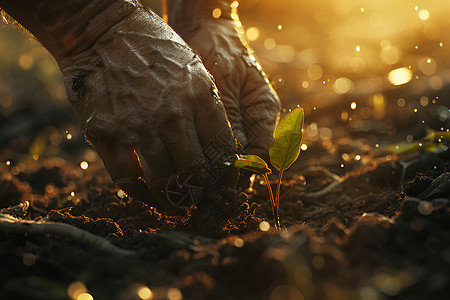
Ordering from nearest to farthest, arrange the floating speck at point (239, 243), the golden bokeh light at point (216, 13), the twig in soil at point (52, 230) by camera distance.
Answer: the floating speck at point (239, 243) < the twig in soil at point (52, 230) < the golden bokeh light at point (216, 13)

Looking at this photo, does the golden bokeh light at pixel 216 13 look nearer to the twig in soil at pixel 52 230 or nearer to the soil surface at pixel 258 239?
the soil surface at pixel 258 239

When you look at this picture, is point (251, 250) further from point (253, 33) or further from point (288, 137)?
point (253, 33)

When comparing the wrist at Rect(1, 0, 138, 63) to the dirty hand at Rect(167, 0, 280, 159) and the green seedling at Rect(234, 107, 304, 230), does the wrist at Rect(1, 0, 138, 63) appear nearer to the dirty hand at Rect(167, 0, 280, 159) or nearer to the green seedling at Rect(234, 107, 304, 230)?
the dirty hand at Rect(167, 0, 280, 159)

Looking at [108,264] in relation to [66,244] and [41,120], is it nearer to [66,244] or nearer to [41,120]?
[66,244]

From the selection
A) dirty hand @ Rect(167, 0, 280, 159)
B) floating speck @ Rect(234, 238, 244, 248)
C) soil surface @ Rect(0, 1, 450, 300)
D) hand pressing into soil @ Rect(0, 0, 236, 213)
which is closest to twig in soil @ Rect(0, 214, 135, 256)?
soil surface @ Rect(0, 1, 450, 300)

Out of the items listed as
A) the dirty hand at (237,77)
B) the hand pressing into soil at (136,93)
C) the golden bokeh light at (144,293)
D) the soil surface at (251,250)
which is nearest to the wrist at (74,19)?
the hand pressing into soil at (136,93)

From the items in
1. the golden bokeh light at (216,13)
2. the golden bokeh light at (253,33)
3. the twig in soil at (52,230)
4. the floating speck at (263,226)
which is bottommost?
the golden bokeh light at (253,33)

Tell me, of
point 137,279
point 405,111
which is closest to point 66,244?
point 137,279
